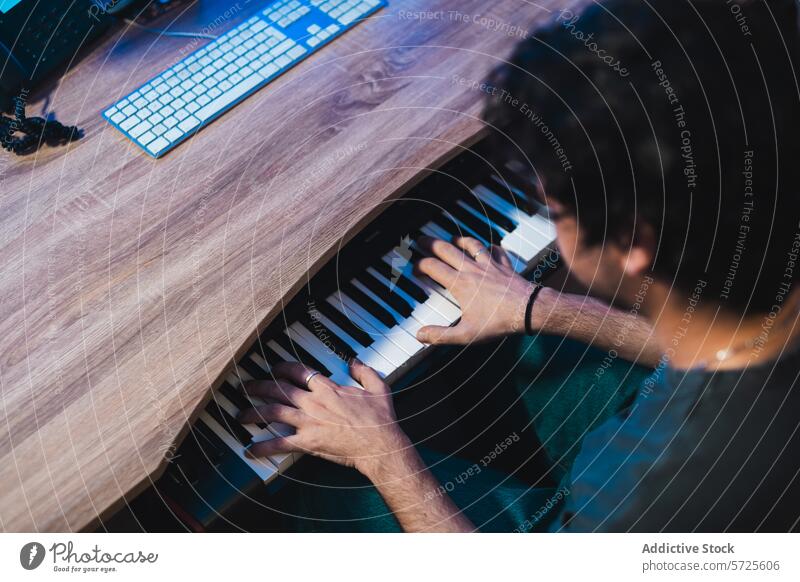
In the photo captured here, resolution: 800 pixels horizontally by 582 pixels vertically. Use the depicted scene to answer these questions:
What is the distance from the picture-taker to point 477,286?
1.22m

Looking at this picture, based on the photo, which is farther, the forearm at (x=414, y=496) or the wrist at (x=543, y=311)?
the wrist at (x=543, y=311)

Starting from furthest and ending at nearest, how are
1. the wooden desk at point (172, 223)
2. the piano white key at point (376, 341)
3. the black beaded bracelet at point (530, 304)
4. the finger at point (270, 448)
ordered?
the black beaded bracelet at point (530, 304) < the piano white key at point (376, 341) < the finger at point (270, 448) < the wooden desk at point (172, 223)

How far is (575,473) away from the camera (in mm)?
1054

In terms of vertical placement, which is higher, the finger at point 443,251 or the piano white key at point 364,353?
the finger at point 443,251

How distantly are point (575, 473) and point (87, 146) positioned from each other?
914mm

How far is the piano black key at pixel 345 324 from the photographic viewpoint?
46.0 inches

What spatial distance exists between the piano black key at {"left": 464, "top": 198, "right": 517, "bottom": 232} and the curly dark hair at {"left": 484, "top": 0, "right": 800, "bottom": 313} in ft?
0.46

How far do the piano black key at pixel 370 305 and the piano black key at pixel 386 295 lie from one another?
0.05 feet

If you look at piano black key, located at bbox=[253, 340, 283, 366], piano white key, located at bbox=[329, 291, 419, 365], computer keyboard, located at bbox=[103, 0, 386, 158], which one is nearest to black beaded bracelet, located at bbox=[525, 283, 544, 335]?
piano white key, located at bbox=[329, 291, 419, 365]

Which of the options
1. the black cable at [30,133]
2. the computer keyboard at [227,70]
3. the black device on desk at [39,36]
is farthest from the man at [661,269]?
the black device on desk at [39,36]

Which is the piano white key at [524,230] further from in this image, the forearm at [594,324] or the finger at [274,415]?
the finger at [274,415]
